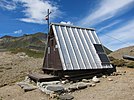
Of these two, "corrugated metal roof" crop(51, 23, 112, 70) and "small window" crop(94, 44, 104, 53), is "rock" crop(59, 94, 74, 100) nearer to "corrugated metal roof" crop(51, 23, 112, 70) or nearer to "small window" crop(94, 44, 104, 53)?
"corrugated metal roof" crop(51, 23, 112, 70)

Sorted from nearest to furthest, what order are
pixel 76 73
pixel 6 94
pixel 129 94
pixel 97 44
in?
pixel 129 94 → pixel 6 94 → pixel 76 73 → pixel 97 44

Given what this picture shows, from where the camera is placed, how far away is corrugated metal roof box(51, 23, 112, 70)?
19.0 meters

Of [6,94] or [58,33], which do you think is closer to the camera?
[6,94]

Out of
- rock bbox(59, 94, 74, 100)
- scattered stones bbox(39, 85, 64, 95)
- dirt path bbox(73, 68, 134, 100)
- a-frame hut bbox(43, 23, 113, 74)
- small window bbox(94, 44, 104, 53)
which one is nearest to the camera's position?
dirt path bbox(73, 68, 134, 100)

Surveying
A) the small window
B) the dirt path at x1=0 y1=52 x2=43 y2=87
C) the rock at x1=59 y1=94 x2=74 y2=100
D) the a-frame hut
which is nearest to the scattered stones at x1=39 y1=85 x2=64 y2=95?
the rock at x1=59 y1=94 x2=74 y2=100

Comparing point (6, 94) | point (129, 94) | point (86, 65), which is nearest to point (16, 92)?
point (6, 94)

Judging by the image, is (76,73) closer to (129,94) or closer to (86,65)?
(86,65)

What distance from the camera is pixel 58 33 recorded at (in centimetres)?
2088

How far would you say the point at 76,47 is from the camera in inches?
805

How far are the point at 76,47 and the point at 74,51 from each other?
68 cm

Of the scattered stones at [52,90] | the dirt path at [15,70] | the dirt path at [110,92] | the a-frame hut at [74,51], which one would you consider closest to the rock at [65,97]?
the dirt path at [110,92]

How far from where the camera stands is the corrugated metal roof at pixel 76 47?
62.4ft

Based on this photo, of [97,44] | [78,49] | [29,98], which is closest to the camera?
[29,98]

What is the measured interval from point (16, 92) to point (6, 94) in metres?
0.83
